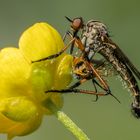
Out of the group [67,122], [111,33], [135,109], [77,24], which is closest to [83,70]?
[77,24]

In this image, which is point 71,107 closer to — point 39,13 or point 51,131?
point 51,131

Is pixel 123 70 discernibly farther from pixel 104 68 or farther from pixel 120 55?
pixel 104 68

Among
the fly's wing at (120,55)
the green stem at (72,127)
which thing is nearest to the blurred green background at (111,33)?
the fly's wing at (120,55)

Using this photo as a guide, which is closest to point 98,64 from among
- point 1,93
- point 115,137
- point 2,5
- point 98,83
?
point 98,83

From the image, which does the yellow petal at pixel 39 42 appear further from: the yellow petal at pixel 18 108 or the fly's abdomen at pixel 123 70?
the fly's abdomen at pixel 123 70

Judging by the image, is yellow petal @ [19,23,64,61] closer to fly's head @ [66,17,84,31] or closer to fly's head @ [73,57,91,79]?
fly's head @ [73,57,91,79]
